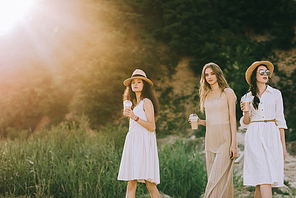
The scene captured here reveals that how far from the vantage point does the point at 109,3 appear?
14.2 meters

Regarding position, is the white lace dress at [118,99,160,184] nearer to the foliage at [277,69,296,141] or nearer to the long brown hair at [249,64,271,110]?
the long brown hair at [249,64,271,110]

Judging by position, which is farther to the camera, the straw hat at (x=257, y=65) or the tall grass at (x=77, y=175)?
the tall grass at (x=77, y=175)

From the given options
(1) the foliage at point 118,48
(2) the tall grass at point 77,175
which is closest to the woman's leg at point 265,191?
(2) the tall grass at point 77,175

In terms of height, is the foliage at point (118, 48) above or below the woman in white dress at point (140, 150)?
above

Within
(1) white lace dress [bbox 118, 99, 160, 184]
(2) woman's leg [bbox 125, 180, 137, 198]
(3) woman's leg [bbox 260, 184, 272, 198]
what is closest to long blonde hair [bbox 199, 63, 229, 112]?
(1) white lace dress [bbox 118, 99, 160, 184]

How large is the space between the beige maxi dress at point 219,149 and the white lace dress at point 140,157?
0.68m

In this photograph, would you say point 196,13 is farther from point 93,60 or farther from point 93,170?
point 93,170

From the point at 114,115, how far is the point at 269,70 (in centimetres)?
1001

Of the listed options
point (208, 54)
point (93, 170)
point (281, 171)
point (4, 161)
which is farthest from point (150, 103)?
point (208, 54)

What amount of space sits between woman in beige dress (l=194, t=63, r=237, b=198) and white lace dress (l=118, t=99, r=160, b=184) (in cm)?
69

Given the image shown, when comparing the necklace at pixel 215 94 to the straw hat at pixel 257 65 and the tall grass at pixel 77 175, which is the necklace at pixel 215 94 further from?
the tall grass at pixel 77 175

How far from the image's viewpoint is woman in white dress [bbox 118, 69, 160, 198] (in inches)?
141

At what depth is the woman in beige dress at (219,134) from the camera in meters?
3.62

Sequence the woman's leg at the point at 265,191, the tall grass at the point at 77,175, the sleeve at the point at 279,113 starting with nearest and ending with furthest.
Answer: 1. the woman's leg at the point at 265,191
2. the sleeve at the point at 279,113
3. the tall grass at the point at 77,175
